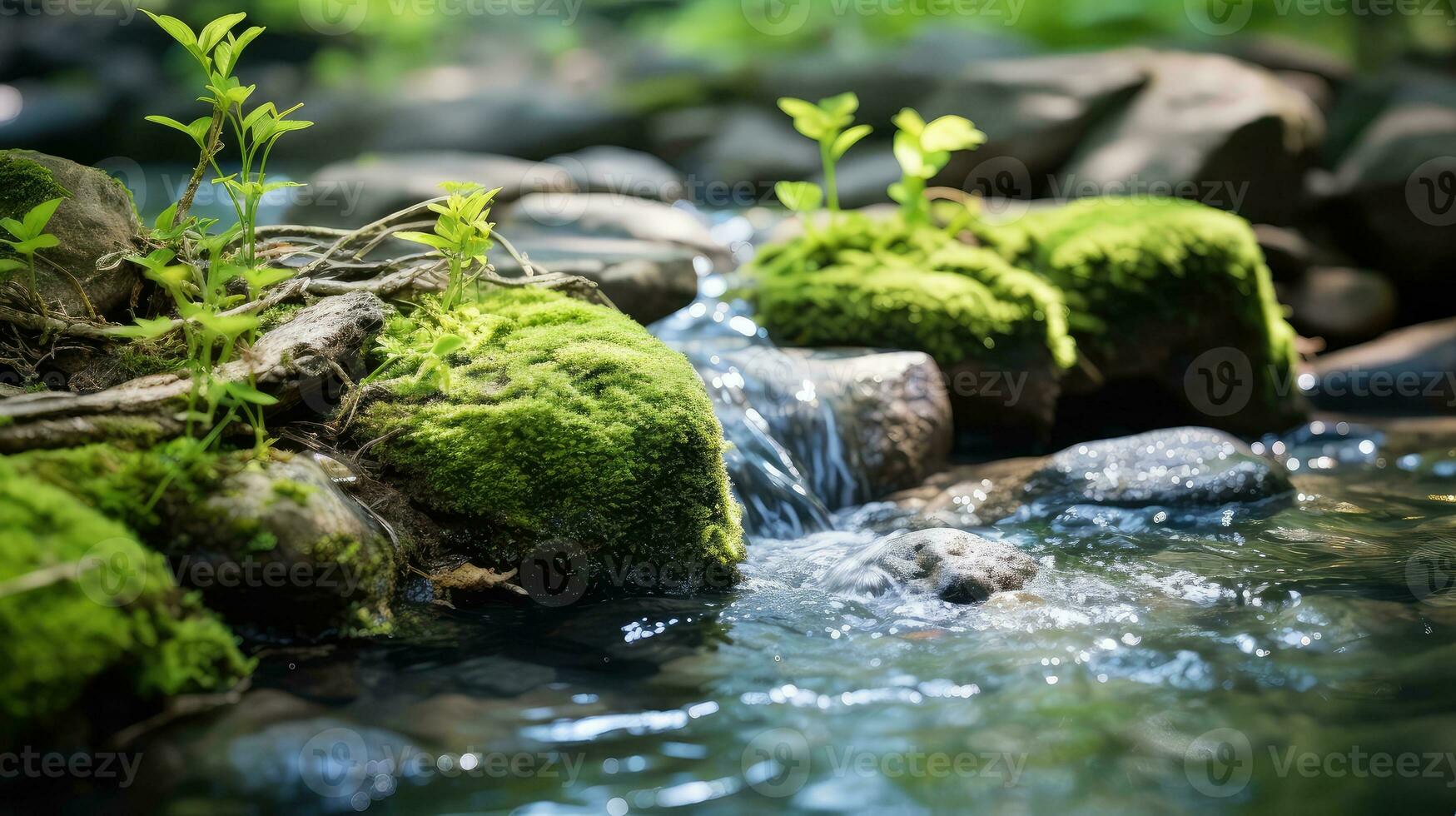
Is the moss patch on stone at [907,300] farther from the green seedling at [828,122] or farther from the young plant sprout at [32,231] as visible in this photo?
the young plant sprout at [32,231]

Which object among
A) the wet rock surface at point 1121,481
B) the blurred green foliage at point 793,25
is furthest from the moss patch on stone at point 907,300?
the blurred green foliage at point 793,25

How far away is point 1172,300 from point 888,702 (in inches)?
162

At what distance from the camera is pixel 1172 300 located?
559cm

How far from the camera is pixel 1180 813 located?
6.36 feet

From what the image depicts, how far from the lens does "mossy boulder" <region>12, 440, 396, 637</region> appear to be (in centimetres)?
239

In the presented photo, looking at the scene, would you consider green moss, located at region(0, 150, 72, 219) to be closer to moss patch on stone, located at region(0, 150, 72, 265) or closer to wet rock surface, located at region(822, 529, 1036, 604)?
moss patch on stone, located at region(0, 150, 72, 265)

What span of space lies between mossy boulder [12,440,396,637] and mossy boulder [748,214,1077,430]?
118 inches

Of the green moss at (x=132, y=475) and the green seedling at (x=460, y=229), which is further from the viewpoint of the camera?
the green seedling at (x=460, y=229)

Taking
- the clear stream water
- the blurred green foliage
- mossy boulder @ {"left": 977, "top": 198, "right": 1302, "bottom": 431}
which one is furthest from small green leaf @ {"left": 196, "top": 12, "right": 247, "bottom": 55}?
the blurred green foliage

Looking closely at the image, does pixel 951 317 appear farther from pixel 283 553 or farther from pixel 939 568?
pixel 283 553

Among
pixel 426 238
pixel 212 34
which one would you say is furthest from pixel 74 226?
pixel 426 238

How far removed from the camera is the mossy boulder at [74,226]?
3.12 metres

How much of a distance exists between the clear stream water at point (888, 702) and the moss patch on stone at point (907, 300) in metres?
1.69

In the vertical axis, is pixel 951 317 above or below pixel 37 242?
below
